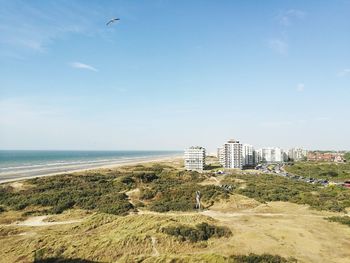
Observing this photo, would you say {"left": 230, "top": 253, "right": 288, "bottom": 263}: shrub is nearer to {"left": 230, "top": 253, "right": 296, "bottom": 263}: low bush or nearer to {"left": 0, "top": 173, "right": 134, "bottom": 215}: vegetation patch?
{"left": 230, "top": 253, "right": 296, "bottom": 263}: low bush

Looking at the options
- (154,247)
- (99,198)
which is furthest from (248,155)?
(154,247)

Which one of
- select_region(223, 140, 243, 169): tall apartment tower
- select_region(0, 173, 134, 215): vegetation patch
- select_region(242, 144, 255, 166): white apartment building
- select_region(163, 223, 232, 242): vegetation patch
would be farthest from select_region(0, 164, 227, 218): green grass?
select_region(242, 144, 255, 166): white apartment building

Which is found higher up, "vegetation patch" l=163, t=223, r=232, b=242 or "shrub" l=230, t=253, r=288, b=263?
"vegetation patch" l=163, t=223, r=232, b=242

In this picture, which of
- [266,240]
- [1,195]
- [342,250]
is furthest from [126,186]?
[342,250]

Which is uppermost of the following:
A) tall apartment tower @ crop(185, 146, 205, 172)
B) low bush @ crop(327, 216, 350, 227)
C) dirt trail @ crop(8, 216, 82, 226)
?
tall apartment tower @ crop(185, 146, 205, 172)

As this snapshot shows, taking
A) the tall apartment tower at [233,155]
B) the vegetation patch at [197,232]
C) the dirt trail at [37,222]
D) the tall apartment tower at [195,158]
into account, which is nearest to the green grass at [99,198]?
the dirt trail at [37,222]

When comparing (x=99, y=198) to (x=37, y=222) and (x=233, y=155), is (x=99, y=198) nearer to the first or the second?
(x=37, y=222)
